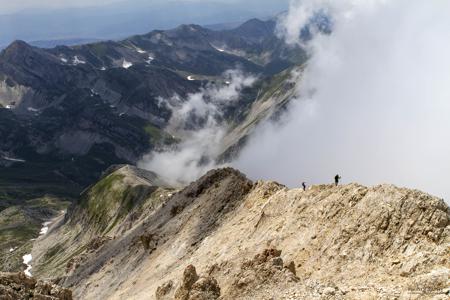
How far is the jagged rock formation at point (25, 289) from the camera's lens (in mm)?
59688

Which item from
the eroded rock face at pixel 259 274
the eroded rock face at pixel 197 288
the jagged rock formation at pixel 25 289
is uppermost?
the eroded rock face at pixel 259 274

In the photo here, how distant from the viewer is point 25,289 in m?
62.3

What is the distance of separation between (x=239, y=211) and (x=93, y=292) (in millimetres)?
37316

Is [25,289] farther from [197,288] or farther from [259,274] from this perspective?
[259,274]

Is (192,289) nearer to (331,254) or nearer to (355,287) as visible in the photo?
(331,254)

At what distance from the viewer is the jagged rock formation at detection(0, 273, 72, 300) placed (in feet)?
196

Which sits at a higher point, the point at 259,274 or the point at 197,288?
the point at 259,274

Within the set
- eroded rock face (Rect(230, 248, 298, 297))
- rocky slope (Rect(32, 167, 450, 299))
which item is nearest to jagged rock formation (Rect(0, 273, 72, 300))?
rocky slope (Rect(32, 167, 450, 299))

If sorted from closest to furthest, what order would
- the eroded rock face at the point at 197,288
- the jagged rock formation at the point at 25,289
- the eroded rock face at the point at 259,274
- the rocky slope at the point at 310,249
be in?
the rocky slope at the point at 310,249 → the eroded rock face at the point at 259,274 → the eroded rock face at the point at 197,288 → the jagged rock formation at the point at 25,289

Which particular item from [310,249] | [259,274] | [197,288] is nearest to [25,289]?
[197,288]

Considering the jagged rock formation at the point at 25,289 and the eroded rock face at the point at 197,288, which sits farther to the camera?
the jagged rock formation at the point at 25,289

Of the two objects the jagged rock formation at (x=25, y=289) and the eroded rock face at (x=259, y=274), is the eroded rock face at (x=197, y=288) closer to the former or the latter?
the eroded rock face at (x=259, y=274)

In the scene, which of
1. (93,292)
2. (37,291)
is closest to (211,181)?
(93,292)

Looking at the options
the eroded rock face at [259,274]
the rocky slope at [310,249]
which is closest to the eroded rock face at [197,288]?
the rocky slope at [310,249]
